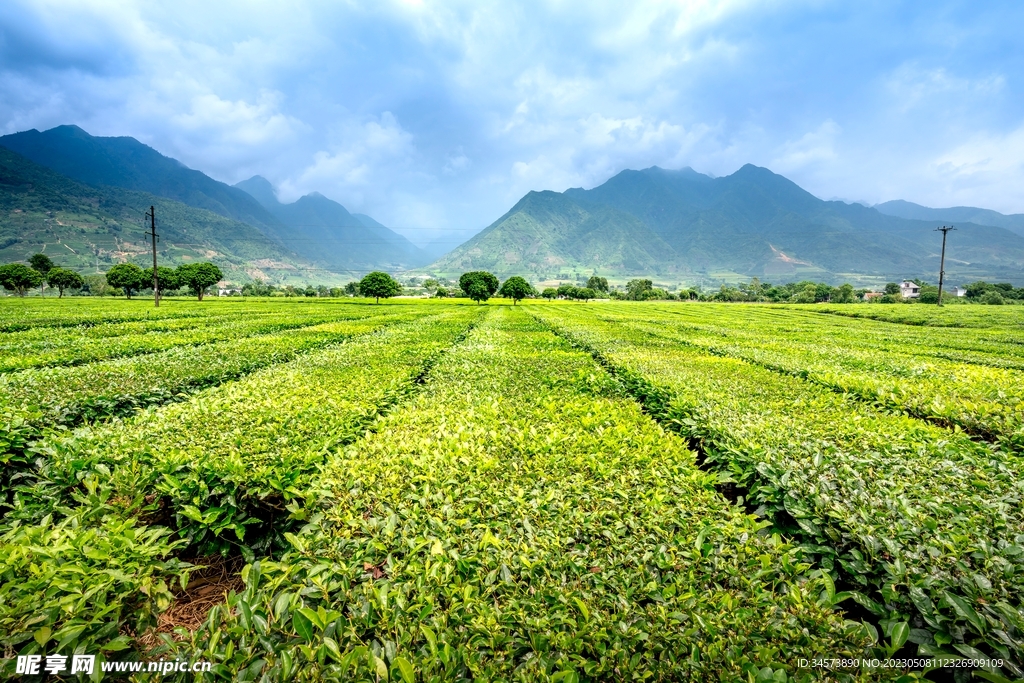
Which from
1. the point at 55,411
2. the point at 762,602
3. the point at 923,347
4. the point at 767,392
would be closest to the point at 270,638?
the point at 762,602

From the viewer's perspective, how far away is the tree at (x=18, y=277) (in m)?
73.6

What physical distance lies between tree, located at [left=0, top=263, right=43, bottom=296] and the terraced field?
109449mm

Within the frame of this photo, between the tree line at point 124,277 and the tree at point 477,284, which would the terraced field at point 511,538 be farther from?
the tree line at point 124,277

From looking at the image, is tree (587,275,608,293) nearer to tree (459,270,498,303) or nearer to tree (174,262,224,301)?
tree (459,270,498,303)

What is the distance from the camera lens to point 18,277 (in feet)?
244

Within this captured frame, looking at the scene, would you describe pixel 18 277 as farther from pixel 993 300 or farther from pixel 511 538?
pixel 993 300

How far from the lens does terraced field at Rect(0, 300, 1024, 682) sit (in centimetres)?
199

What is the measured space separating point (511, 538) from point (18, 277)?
117672 mm

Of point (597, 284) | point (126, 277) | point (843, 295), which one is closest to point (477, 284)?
→ point (126, 277)

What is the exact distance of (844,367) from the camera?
10062 mm

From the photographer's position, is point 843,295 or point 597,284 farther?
point 597,284

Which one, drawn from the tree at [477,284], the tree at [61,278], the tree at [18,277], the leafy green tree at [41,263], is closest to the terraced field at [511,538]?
the tree at [477,284]

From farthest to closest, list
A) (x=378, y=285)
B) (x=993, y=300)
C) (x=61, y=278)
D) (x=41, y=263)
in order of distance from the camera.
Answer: (x=41, y=263) → (x=61, y=278) → (x=378, y=285) → (x=993, y=300)

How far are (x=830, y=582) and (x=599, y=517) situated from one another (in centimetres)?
137
